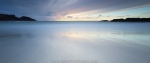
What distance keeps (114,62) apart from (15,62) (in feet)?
9.21

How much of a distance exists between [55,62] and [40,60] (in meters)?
0.46

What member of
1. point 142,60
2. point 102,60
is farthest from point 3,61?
point 142,60

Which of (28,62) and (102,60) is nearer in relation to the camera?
(28,62)

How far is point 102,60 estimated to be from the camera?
3.69 meters

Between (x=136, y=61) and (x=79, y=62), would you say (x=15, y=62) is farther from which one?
(x=136, y=61)

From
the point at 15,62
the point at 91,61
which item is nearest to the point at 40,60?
the point at 15,62

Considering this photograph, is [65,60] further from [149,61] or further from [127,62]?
[149,61]

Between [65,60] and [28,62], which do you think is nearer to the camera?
[28,62]

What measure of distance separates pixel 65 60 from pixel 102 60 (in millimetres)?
1113

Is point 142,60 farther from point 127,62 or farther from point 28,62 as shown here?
point 28,62

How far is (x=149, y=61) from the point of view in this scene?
11.6 feet

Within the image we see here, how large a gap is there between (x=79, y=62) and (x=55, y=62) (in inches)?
27.4

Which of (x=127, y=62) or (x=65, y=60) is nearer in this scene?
(x=127, y=62)

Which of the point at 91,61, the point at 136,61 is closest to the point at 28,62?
the point at 91,61
